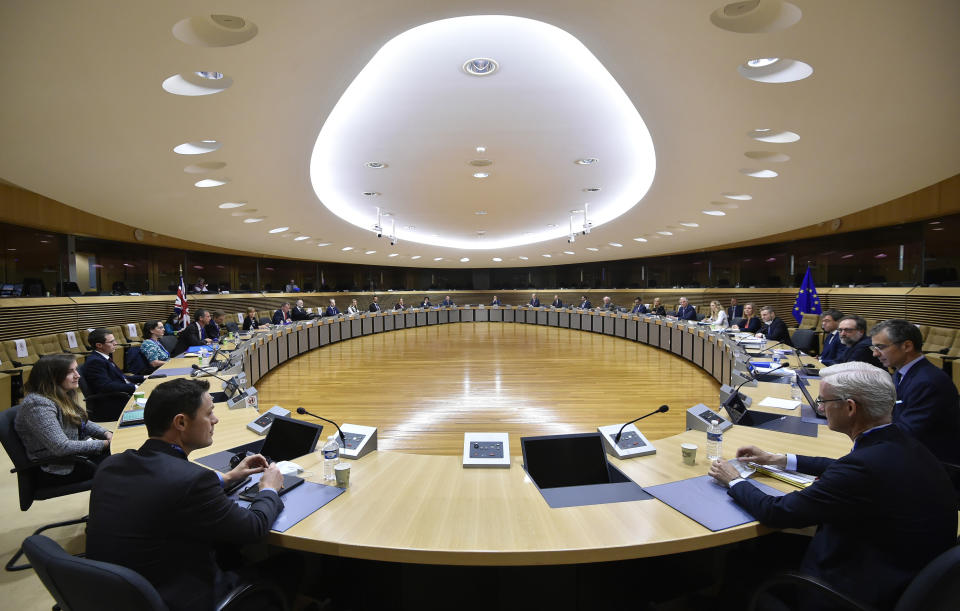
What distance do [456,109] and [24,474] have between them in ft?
13.1

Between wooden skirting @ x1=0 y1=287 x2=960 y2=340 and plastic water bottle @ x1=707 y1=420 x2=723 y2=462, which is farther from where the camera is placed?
wooden skirting @ x1=0 y1=287 x2=960 y2=340

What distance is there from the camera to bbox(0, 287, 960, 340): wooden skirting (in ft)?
20.2

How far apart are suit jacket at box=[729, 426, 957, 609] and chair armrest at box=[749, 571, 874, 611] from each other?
0.36 ft

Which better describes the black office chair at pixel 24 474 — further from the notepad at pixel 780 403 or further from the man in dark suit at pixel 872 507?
the notepad at pixel 780 403

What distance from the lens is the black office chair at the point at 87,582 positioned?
42.2 inches

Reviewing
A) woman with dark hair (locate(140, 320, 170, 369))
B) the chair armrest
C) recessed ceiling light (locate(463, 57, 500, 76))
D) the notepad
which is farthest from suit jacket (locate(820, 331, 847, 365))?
woman with dark hair (locate(140, 320, 170, 369))

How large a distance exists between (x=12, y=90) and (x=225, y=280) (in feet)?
37.8

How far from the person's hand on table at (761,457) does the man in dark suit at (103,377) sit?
4.88 meters

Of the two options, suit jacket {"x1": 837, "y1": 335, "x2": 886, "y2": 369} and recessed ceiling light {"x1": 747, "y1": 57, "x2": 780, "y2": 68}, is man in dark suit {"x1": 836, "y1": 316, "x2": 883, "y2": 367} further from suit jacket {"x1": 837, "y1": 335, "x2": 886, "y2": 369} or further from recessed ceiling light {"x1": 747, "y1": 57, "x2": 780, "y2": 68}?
recessed ceiling light {"x1": 747, "y1": 57, "x2": 780, "y2": 68}

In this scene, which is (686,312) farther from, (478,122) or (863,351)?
(478,122)

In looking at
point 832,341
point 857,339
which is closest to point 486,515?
point 857,339

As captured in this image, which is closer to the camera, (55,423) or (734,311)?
(55,423)

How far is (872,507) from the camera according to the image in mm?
1327

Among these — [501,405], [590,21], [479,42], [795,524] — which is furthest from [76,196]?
[795,524]
